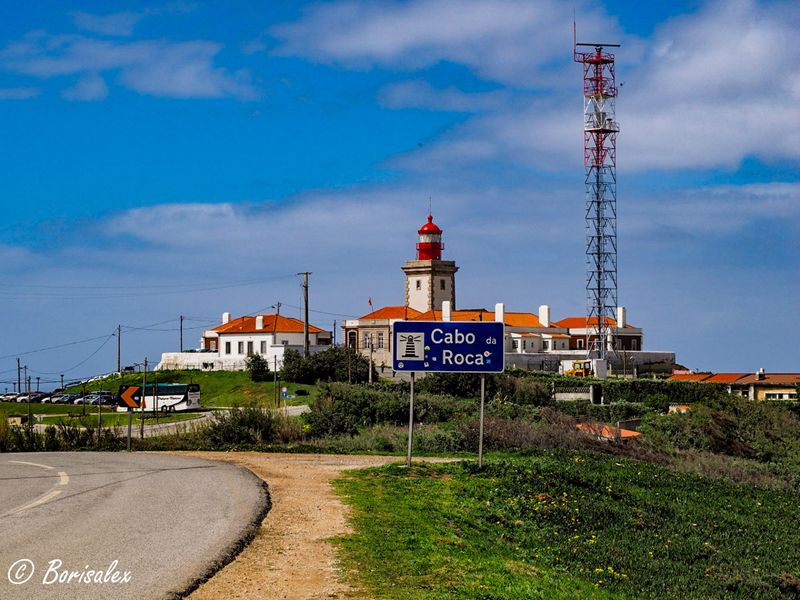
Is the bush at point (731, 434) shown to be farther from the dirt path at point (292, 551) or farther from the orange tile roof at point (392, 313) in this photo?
the orange tile roof at point (392, 313)

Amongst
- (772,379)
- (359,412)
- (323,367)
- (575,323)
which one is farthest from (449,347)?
(575,323)

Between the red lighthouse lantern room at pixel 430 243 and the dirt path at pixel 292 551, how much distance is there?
9215 cm

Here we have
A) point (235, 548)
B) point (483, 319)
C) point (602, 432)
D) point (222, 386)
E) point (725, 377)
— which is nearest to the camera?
point (235, 548)

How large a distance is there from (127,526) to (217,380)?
77028 mm

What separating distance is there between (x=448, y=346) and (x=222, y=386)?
67320 mm

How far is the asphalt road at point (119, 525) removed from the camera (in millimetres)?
9602

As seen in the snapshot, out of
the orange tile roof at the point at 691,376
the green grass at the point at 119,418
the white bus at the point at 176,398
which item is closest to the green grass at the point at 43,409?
the green grass at the point at 119,418

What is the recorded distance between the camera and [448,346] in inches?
829

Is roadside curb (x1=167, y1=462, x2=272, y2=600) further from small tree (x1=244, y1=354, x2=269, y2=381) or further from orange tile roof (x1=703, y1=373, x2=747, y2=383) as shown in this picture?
orange tile roof (x1=703, y1=373, x2=747, y2=383)

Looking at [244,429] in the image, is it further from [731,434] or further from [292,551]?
[731,434]

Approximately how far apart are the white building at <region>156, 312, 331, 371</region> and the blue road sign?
7410 cm

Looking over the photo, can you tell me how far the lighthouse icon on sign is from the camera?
21047mm

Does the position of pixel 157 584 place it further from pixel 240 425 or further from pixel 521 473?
pixel 240 425

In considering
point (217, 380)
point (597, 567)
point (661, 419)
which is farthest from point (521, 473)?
point (217, 380)
